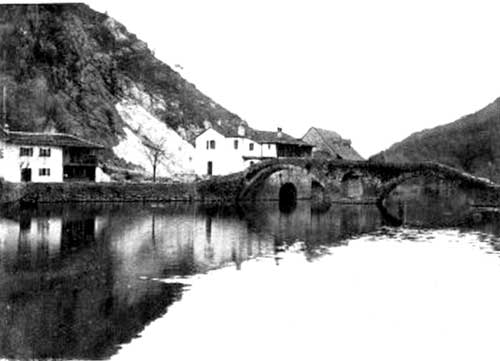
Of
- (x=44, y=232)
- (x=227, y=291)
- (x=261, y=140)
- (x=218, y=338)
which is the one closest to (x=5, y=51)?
(x=261, y=140)

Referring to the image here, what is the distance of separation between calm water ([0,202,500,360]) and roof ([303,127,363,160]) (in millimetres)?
73182

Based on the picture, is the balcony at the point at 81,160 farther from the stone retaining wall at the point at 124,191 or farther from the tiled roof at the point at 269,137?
the tiled roof at the point at 269,137

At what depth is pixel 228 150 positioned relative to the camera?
4031 inches

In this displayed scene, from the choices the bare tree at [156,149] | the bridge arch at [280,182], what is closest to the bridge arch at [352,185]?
the bridge arch at [280,182]

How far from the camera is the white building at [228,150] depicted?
4038 inches

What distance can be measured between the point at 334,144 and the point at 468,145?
2396 centimetres

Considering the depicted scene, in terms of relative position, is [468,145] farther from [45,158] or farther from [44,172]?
[44,172]

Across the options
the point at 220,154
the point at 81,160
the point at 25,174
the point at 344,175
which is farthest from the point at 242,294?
the point at 220,154

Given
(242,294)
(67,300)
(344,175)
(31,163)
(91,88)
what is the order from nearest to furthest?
(67,300) → (242,294) → (31,163) → (344,175) → (91,88)

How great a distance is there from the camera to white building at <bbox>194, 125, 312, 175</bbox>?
10256 centimetres

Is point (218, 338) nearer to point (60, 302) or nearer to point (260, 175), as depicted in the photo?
point (60, 302)

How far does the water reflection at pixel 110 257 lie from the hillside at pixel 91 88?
33361mm

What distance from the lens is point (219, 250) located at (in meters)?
41.1

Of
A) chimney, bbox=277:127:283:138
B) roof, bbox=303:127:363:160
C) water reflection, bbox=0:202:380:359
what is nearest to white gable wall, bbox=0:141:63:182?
water reflection, bbox=0:202:380:359
